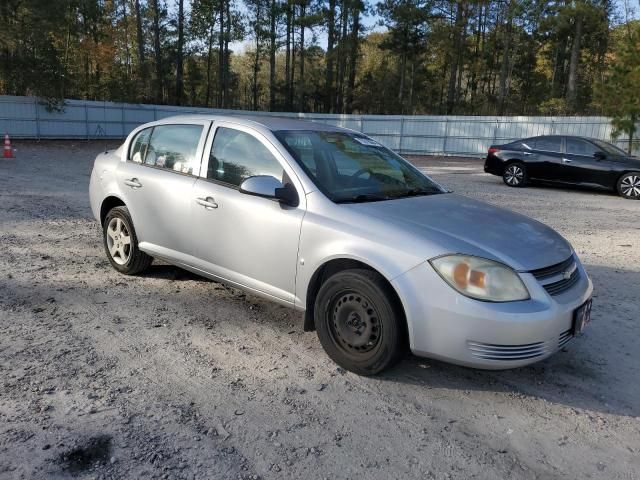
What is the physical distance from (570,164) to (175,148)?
1117 centimetres

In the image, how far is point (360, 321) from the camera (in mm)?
3348

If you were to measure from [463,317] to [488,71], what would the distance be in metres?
52.1

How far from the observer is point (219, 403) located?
306cm

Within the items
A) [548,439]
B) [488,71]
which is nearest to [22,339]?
[548,439]

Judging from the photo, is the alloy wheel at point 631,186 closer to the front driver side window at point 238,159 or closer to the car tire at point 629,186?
the car tire at point 629,186

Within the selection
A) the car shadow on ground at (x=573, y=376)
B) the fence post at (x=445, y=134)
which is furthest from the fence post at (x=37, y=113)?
the car shadow on ground at (x=573, y=376)

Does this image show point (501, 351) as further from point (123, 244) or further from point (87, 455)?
point (123, 244)

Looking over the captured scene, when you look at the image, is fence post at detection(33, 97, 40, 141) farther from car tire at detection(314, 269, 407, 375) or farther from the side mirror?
car tire at detection(314, 269, 407, 375)

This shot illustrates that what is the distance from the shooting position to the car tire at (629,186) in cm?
1220

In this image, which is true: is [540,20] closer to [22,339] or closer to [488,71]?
[488,71]

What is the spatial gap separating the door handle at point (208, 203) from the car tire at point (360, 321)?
1.23 m

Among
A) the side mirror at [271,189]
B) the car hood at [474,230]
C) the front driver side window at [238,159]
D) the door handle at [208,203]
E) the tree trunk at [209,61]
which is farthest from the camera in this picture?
the tree trunk at [209,61]

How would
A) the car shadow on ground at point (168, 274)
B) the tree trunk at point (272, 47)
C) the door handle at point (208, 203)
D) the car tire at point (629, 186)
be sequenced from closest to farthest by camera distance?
the door handle at point (208, 203)
the car shadow on ground at point (168, 274)
the car tire at point (629, 186)
the tree trunk at point (272, 47)

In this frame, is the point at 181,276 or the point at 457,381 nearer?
the point at 457,381
